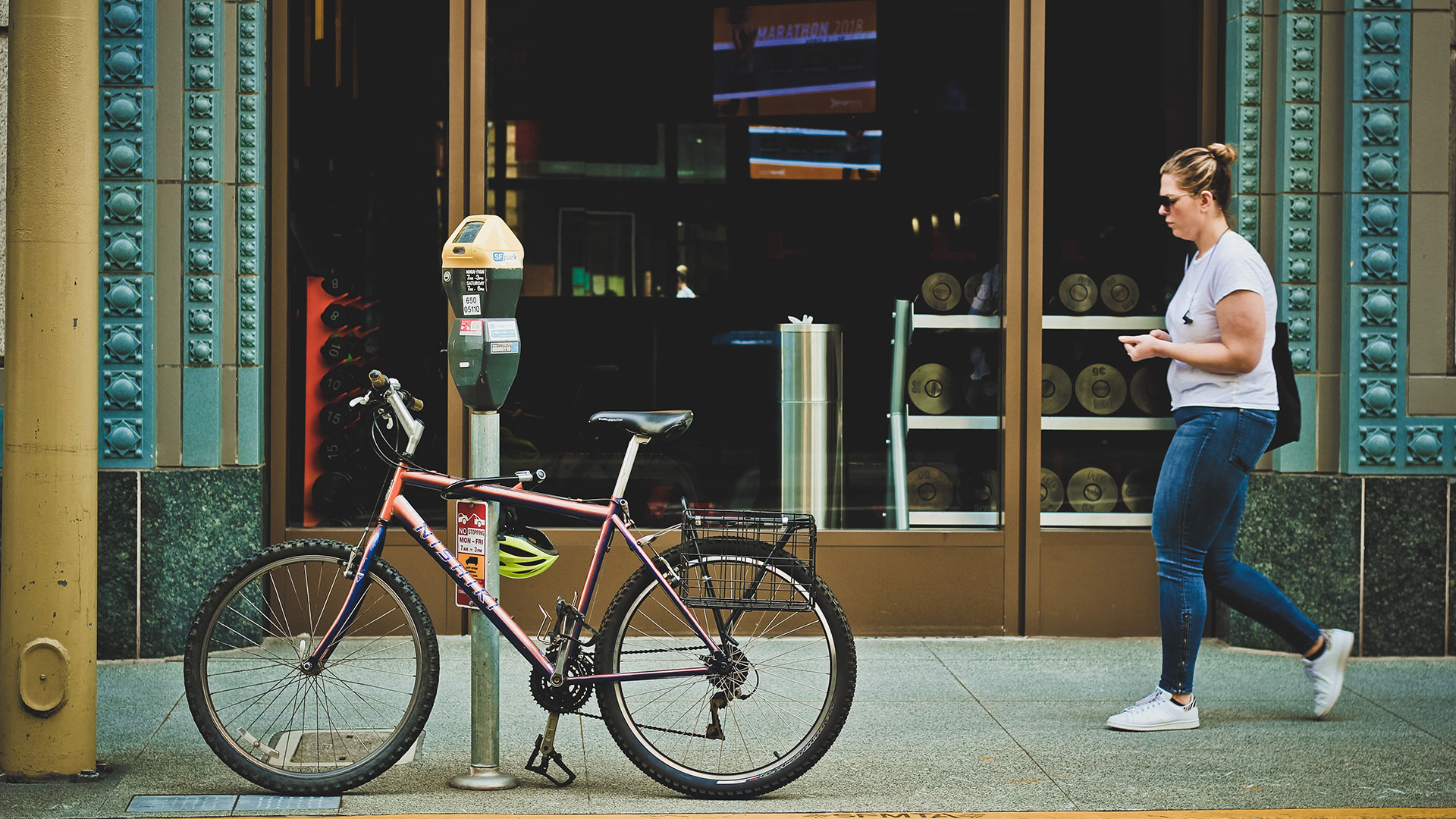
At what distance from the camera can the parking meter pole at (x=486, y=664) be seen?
4383 millimetres

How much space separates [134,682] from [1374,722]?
4.75 metres


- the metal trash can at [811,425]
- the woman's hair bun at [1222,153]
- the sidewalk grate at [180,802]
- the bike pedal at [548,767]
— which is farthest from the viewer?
the metal trash can at [811,425]

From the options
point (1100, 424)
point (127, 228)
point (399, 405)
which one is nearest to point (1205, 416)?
point (1100, 424)

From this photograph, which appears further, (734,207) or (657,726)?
(734,207)

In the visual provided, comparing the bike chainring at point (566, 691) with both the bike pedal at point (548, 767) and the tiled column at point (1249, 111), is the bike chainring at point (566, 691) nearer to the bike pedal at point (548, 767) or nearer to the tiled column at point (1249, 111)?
the bike pedal at point (548, 767)

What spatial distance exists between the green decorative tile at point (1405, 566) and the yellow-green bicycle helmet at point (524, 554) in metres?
3.81

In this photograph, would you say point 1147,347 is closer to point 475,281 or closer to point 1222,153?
point 1222,153

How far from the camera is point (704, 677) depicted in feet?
14.4

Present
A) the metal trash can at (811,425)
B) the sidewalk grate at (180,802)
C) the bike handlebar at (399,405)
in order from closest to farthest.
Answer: the sidewalk grate at (180,802), the bike handlebar at (399,405), the metal trash can at (811,425)

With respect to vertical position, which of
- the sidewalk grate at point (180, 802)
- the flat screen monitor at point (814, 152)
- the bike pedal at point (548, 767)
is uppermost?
the flat screen monitor at point (814, 152)

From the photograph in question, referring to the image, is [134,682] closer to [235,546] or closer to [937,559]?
[235,546]

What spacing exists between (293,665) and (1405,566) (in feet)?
15.3

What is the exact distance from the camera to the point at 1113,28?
6.73m

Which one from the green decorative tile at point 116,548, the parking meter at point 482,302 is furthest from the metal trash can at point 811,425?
the green decorative tile at point 116,548
